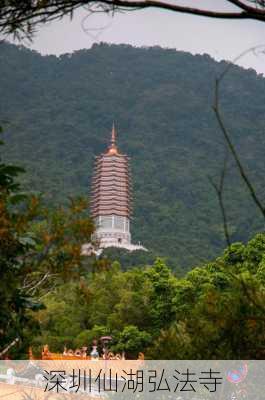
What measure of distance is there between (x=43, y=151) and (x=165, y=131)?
16769 mm

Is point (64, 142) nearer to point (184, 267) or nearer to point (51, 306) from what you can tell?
point (184, 267)

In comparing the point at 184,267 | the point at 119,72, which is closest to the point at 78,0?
the point at 184,267

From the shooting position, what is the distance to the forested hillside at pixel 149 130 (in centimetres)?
5341

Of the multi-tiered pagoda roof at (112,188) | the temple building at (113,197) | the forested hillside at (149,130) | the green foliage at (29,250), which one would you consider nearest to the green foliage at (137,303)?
the green foliage at (29,250)

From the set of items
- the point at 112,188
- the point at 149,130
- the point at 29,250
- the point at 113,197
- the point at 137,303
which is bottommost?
the point at 29,250

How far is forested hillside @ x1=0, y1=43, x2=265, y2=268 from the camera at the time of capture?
53.4 m

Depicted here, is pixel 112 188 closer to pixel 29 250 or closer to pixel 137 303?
pixel 137 303

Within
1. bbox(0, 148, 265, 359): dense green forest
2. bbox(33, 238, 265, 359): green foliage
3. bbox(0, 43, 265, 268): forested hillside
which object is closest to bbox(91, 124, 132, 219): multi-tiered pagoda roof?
bbox(0, 43, 265, 268): forested hillside

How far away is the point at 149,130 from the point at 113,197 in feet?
93.8

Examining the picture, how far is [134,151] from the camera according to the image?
7200 cm

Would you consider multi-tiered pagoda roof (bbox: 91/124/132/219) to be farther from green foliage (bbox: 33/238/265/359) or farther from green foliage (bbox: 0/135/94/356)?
green foliage (bbox: 0/135/94/356)

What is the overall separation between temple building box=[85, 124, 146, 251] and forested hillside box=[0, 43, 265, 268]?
2.43 metres

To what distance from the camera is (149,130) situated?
77.4 m

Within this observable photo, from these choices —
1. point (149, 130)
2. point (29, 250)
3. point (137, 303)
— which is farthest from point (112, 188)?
point (29, 250)
